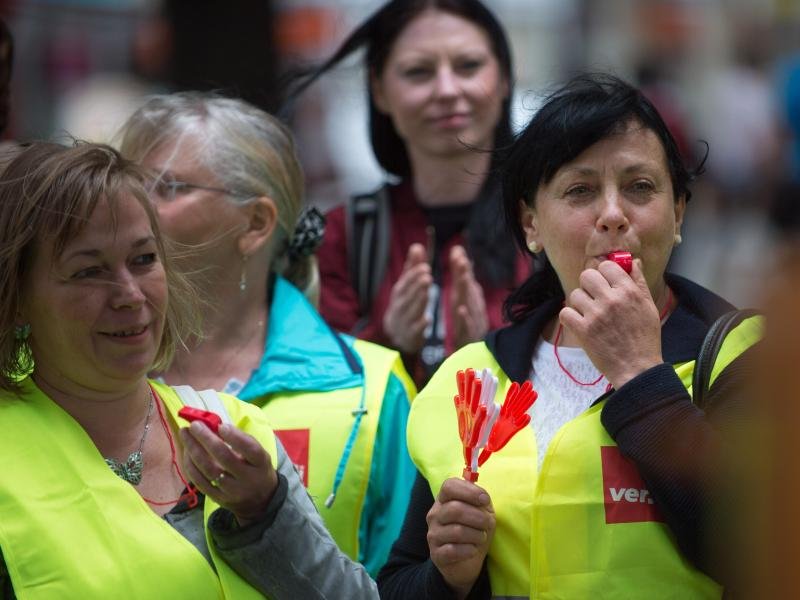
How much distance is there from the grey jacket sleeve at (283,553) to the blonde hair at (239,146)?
1460 millimetres

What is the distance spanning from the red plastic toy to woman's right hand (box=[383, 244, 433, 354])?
1299mm

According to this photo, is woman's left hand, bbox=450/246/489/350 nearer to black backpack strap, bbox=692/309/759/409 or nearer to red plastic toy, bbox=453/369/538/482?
red plastic toy, bbox=453/369/538/482

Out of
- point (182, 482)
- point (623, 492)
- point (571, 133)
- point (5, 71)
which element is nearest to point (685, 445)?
point (623, 492)

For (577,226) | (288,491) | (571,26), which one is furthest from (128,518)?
(571,26)

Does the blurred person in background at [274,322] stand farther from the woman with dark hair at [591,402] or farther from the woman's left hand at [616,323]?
the woman's left hand at [616,323]

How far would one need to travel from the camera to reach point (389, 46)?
16.6ft

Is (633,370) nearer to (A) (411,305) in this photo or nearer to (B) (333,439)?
(B) (333,439)

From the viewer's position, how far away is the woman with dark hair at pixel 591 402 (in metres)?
2.72

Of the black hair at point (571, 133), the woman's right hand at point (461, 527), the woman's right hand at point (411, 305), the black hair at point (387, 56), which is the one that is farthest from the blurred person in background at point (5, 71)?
the woman's right hand at point (461, 527)

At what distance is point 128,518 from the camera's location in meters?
2.81

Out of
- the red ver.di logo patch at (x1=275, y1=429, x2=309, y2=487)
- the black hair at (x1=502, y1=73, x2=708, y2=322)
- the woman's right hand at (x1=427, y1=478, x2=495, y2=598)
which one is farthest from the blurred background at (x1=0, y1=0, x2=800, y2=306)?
the red ver.di logo patch at (x1=275, y1=429, x2=309, y2=487)

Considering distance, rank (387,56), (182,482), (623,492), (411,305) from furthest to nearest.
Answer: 1. (387,56)
2. (411,305)
3. (182,482)
4. (623,492)

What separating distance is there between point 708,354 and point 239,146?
5.94 ft

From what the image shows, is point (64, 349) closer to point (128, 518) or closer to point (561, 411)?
Answer: point (128, 518)
